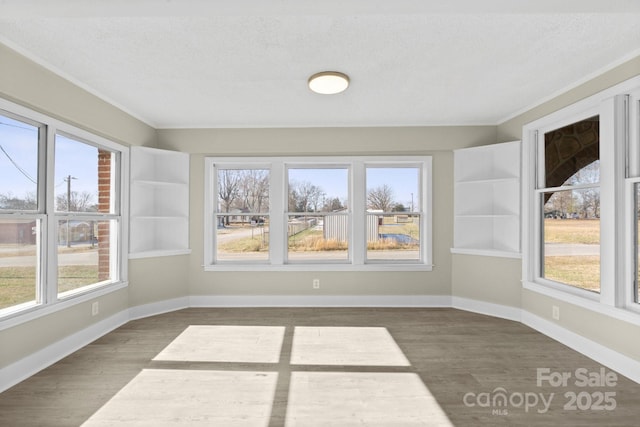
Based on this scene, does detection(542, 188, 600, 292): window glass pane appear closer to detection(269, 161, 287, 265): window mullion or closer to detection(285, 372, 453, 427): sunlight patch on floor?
detection(285, 372, 453, 427): sunlight patch on floor

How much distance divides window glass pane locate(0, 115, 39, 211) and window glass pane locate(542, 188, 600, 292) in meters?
4.81

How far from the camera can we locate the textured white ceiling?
62.8 inches

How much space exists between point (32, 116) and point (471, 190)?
181 inches

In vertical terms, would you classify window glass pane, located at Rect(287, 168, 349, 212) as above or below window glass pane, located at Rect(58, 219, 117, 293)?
above

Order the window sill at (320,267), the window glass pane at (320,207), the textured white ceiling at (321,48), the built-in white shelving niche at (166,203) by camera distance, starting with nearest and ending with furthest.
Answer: the textured white ceiling at (321,48), the built-in white shelving niche at (166,203), the window sill at (320,267), the window glass pane at (320,207)

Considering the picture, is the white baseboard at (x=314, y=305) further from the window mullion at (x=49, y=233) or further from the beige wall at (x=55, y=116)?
the window mullion at (x=49, y=233)

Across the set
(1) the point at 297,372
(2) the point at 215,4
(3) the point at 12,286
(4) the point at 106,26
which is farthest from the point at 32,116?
(1) the point at 297,372

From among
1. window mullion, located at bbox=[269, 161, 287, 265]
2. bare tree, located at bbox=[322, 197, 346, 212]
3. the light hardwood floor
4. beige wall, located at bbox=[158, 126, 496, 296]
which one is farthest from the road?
bare tree, located at bbox=[322, 197, 346, 212]

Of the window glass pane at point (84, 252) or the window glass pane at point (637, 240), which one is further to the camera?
the window glass pane at point (84, 252)

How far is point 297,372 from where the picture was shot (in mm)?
2516

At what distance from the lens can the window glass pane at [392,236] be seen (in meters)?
4.39

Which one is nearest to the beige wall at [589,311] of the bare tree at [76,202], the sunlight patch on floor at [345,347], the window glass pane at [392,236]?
the window glass pane at [392,236]

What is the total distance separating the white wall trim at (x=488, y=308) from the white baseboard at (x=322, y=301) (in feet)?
0.47

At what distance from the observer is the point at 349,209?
4387 mm
